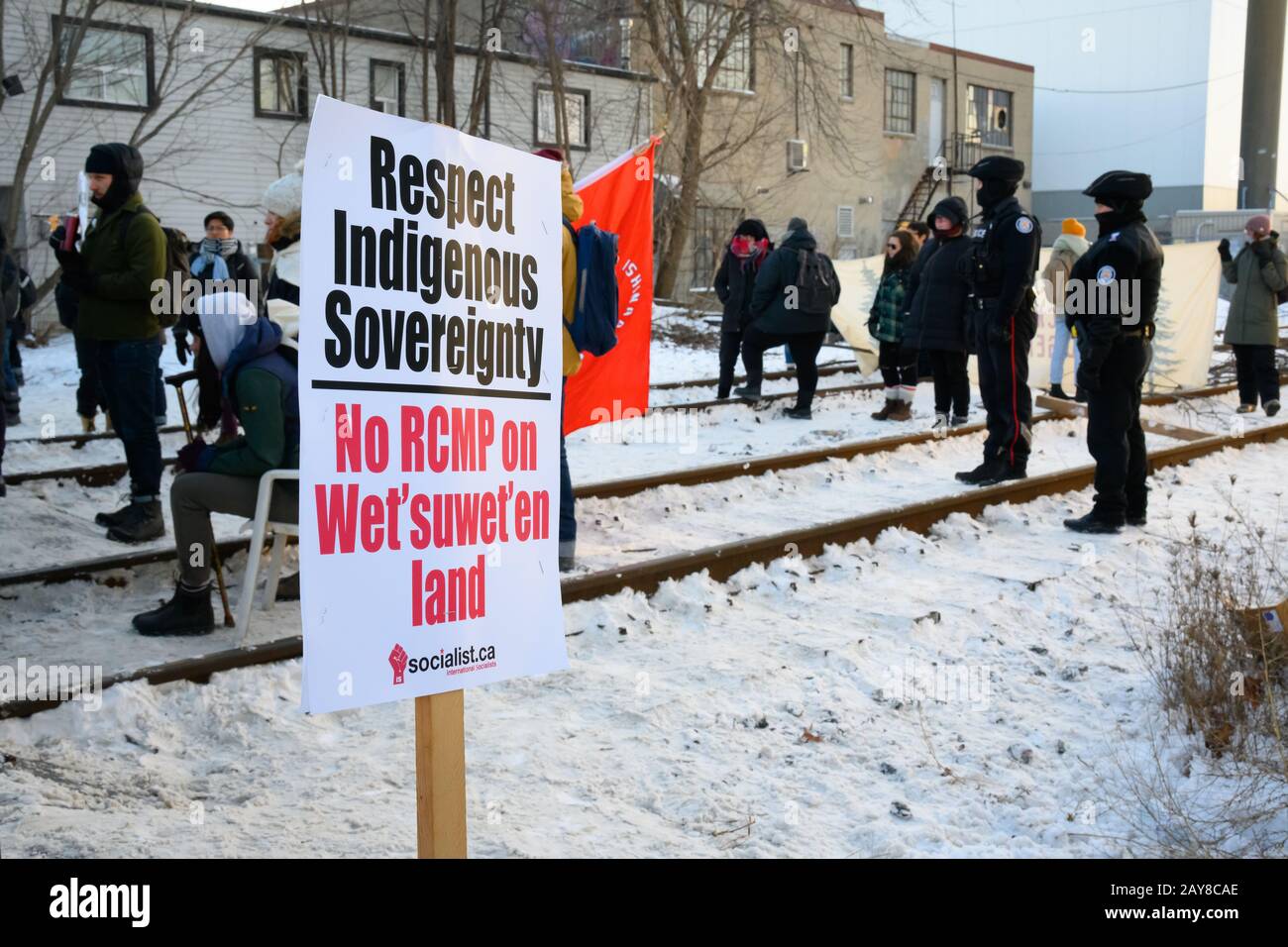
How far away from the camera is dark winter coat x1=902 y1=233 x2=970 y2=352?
10.8m

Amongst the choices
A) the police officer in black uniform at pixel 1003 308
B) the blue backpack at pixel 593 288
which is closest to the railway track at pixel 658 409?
the blue backpack at pixel 593 288

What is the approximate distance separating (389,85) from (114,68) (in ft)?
22.2

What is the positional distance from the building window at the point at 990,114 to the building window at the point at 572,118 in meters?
17.9

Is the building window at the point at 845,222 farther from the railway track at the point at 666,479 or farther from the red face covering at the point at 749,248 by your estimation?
the railway track at the point at 666,479

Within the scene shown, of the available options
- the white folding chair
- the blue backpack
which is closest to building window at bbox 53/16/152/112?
the blue backpack

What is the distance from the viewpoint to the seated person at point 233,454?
220 inches

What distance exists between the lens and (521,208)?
3.32 meters

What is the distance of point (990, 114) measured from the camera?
44312 millimetres

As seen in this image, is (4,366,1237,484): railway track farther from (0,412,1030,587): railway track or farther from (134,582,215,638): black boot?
(134,582,215,638): black boot

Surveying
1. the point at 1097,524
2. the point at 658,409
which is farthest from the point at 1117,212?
the point at 658,409

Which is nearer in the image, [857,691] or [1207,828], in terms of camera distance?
[1207,828]

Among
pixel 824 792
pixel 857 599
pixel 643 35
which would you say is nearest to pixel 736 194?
pixel 643 35

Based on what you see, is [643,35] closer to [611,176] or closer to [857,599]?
[611,176]

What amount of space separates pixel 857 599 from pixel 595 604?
4.69ft
